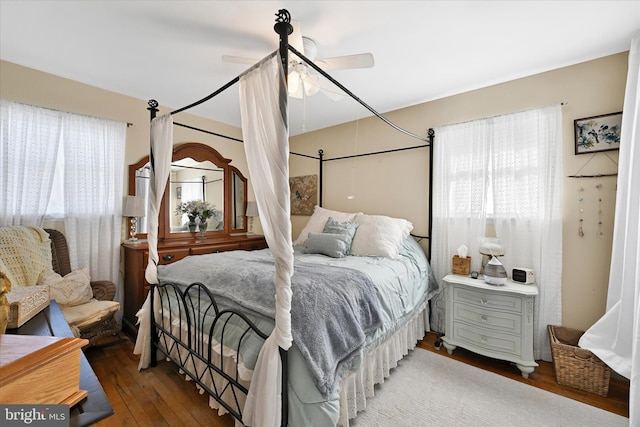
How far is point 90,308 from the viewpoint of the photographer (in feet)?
7.52

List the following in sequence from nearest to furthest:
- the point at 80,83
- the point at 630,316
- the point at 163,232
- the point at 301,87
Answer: the point at 630,316 < the point at 301,87 < the point at 80,83 < the point at 163,232

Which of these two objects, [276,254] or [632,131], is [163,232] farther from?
[632,131]

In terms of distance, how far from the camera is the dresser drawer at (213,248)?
312 cm

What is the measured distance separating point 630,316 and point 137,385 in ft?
11.7

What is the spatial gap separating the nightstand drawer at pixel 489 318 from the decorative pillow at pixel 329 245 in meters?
1.17

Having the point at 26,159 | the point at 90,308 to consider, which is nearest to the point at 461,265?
the point at 90,308

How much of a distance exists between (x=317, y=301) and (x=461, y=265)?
→ 1.81 meters

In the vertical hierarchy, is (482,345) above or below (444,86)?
below

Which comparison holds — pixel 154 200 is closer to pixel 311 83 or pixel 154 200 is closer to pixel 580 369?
pixel 311 83

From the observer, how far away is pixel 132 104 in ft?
10.0

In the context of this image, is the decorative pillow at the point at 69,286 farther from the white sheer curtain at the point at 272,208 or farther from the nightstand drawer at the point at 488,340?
the nightstand drawer at the point at 488,340

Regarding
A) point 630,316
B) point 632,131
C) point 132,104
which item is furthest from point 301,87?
point 630,316

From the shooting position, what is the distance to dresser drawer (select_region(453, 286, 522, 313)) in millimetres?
2180

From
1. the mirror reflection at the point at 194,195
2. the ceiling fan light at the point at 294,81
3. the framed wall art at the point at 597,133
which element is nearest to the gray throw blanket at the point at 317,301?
the ceiling fan light at the point at 294,81
